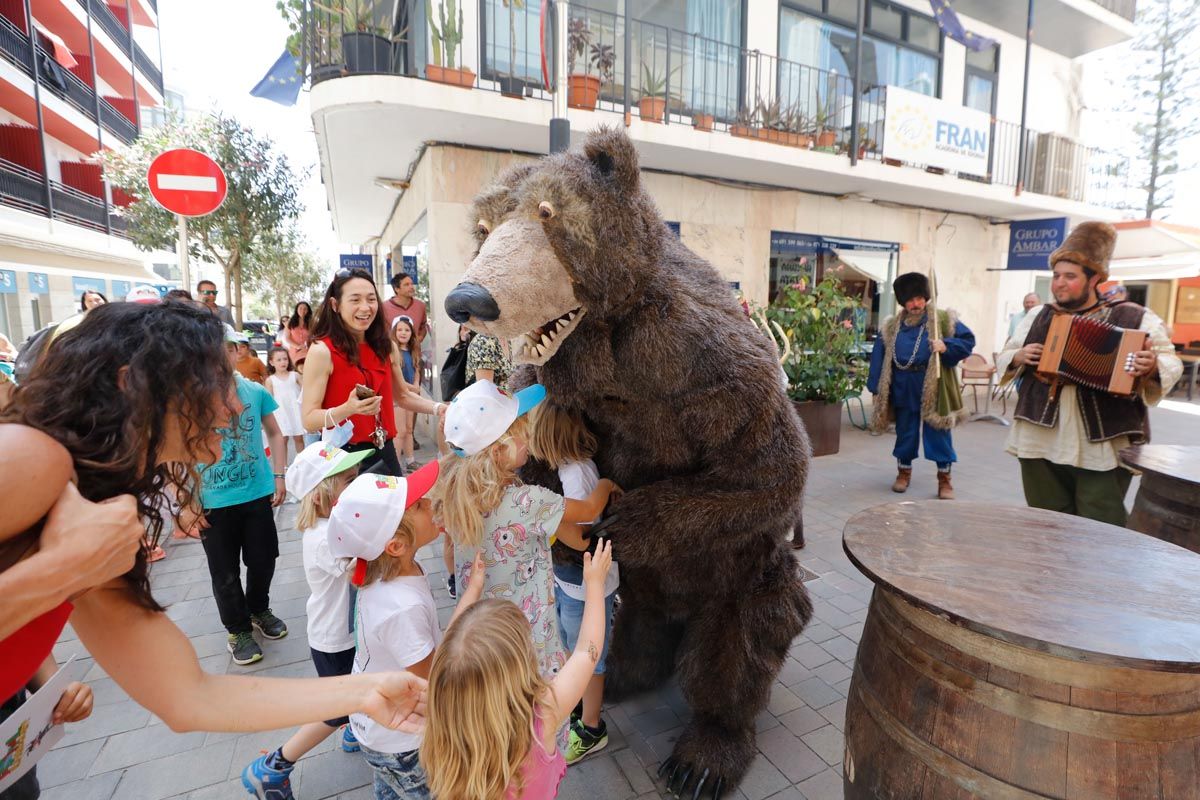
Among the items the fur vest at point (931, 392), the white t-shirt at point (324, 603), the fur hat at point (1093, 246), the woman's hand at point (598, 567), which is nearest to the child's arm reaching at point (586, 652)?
the woman's hand at point (598, 567)

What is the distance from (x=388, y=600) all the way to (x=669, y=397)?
3.25 feet

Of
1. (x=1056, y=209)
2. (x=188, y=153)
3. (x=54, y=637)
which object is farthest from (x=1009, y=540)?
(x=1056, y=209)

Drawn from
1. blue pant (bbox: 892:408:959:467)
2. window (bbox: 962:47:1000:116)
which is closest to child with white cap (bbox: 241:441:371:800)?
blue pant (bbox: 892:408:959:467)

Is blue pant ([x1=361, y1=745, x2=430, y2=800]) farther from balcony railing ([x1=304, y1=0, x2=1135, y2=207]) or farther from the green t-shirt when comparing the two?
balcony railing ([x1=304, y1=0, x2=1135, y2=207])

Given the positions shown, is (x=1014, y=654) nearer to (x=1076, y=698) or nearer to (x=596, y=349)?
(x=1076, y=698)

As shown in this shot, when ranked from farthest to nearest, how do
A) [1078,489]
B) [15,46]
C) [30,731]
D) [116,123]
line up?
1. [116,123]
2. [15,46]
3. [1078,489]
4. [30,731]

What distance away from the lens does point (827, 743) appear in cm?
234

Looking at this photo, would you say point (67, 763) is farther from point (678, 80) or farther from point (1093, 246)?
point (678, 80)

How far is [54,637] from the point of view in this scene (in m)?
1.11

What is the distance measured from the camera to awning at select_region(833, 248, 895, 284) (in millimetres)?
8875

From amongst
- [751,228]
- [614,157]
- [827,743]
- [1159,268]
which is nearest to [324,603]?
[614,157]

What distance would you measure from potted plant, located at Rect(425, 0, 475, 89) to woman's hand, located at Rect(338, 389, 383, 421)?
3545 mm

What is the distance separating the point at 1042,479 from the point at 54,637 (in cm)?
426

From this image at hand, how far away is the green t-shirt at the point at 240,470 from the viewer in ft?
8.93
